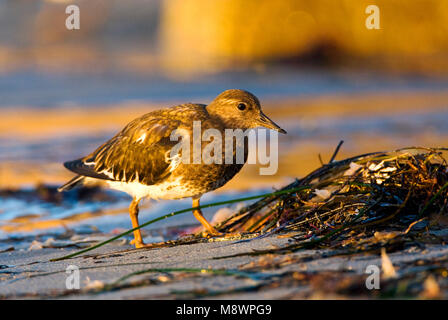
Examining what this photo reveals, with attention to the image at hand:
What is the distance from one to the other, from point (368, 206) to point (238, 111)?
1353 millimetres

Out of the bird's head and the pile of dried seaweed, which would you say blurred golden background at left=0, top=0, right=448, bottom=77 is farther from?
the pile of dried seaweed

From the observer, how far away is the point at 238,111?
4.39m

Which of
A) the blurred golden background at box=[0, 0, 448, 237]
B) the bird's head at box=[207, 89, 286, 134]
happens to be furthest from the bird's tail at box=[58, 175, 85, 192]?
the bird's head at box=[207, 89, 286, 134]

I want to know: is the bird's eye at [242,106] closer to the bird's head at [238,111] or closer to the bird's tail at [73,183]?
the bird's head at [238,111]

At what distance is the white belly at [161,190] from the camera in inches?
162

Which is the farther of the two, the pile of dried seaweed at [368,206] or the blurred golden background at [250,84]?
the blurred golden background at [250,84]

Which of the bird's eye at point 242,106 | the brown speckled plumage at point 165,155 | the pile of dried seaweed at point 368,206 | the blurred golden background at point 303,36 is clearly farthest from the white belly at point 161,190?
the blurred golden background at point 303,36

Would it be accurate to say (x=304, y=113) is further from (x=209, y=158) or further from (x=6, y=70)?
(x=6, y=70)

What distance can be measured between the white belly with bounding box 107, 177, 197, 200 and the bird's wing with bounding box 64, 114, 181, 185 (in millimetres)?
41

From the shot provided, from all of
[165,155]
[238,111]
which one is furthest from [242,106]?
[165,155]

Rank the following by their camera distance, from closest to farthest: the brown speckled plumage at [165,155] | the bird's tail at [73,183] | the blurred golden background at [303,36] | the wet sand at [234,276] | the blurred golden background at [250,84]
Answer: the wet sand at [234,276]
the brown speckled plumage at [165,155]
the bird's tail at [73,183]
the blurred golden background at [250,84]
the blurred golden background at [303,36]

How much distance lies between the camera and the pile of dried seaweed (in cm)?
320

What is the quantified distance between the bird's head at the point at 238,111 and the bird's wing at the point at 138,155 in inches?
13.1
